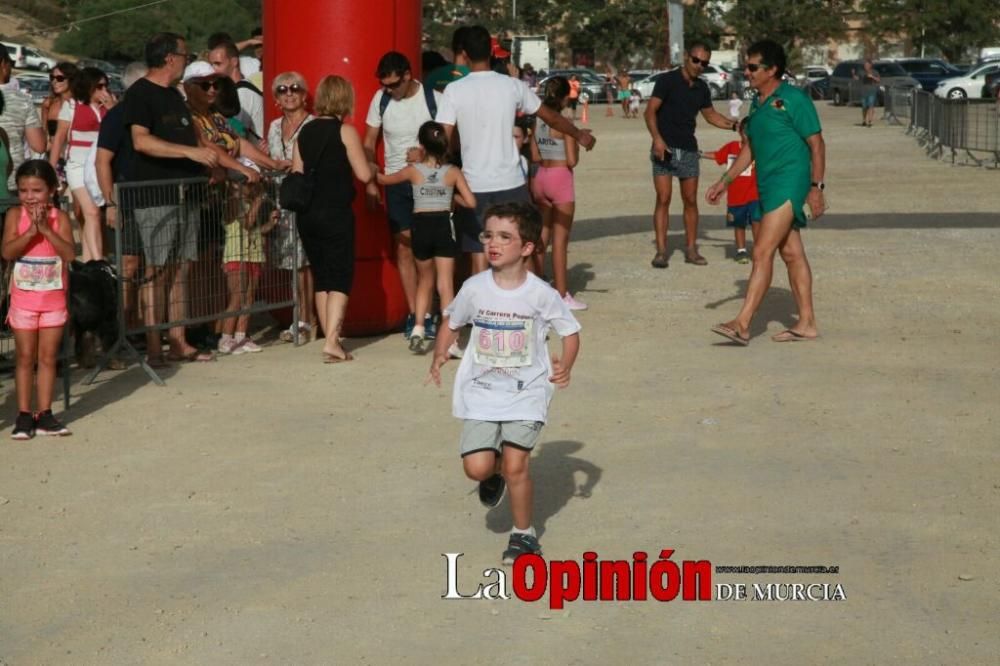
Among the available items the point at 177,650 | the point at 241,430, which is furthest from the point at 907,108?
the point at 177,650

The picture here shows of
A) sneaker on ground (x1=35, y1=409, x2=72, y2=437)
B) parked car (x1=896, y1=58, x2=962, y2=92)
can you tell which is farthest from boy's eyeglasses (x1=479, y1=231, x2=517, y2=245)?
parked car (x1=896, y1=58, x2=962, y2=92)

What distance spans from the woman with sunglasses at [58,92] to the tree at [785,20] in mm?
81336

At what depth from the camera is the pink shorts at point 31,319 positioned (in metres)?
7.90

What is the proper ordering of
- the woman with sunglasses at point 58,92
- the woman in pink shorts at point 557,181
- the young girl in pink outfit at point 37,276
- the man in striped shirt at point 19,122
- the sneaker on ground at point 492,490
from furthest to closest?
the woman with sunglasses at point 58,92 → the woman in pink shorts at point 557,181 → the man in striped shirt at point 19,122 → the young girl in pink outfit at point 37,276 → the sneaker on ground at point 492,490

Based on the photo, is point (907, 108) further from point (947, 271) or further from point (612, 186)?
point (947, 271)

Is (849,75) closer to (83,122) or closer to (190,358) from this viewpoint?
(83,122)

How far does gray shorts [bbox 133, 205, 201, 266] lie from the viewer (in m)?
9.41

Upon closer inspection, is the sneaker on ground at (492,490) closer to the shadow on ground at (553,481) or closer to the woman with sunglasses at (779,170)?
the shadow on ground at (553,481)

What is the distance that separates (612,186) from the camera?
22578mm

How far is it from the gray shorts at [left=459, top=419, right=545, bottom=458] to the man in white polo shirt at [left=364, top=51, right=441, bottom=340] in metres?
4.26

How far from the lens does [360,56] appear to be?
34.9 feet

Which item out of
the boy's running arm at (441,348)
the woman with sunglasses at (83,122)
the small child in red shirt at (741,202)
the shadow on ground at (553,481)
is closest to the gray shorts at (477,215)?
the woman with sunglasses at (83,122)

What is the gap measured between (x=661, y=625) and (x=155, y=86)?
17.1ft

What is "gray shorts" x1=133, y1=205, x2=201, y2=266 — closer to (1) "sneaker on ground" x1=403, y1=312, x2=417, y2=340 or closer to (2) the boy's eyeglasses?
(1) "sneaker on ground" x1=403, y1=312, x2=417, y2=340
